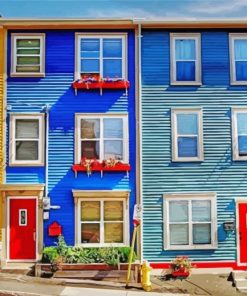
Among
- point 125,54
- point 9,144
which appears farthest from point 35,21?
point 9,144

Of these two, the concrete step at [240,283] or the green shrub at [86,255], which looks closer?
the concrete step at [240,283]

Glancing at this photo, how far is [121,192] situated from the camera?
15.7 metres

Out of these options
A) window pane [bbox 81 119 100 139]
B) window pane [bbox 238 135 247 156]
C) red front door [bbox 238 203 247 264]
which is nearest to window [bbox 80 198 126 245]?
window pane [bbox 81 119 100 139]

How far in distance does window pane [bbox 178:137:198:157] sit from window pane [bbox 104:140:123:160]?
6.98 feet

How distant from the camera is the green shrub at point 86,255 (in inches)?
590

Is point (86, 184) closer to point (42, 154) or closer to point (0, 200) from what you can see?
point (42, 154)

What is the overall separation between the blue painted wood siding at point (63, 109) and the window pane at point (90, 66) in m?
0.43

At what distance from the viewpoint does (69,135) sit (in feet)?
52.6

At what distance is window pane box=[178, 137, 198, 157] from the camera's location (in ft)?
53.1

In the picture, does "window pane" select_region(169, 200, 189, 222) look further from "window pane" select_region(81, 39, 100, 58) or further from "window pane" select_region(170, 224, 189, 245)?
"window pane" select_region(81, 39, 100, 58)

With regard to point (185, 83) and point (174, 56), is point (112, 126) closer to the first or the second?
point (185, 83)

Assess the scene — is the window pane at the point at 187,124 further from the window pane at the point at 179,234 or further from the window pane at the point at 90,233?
the window pane at the point at 90,233

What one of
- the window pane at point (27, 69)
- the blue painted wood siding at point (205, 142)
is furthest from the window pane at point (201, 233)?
the window pane at point (27, 69)

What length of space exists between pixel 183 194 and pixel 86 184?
11.3ft
